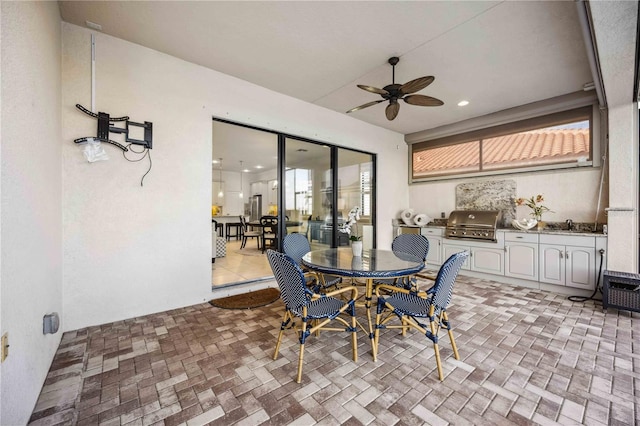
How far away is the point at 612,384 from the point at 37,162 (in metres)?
4.26

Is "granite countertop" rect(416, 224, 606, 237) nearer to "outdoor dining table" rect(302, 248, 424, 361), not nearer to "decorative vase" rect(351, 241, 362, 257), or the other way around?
"outdoor dining table" rect(302, 248, 424, 361)

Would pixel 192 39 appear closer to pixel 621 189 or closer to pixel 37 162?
pixel 37 162

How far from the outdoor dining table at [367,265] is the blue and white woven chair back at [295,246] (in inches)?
11.9

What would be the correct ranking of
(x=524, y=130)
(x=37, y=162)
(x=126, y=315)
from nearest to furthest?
(x=37, y=162), (x=126, y=315), (x=524, y=130)

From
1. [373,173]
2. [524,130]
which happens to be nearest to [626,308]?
[524,130]

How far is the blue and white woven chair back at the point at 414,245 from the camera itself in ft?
10.5

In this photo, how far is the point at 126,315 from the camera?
288cm

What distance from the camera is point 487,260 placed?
470 cm

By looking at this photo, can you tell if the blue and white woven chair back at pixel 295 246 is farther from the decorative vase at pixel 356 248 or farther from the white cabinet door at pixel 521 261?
the white cabinet door at pixel 521 261

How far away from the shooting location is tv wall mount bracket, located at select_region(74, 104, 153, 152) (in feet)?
8.75

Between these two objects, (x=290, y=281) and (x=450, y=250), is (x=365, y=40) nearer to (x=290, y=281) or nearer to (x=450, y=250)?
(x=290, y=281)

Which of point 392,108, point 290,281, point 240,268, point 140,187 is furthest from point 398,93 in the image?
point 240,268

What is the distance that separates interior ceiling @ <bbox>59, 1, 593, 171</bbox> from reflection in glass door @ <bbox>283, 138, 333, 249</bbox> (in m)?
1.11

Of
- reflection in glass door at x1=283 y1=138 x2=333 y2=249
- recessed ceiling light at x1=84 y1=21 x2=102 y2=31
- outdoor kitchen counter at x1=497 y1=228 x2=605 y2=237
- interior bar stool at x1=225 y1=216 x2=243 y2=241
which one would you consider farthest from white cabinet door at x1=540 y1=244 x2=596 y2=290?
interior bar stool at x1=225 y1=216 x2=243 y2=241
